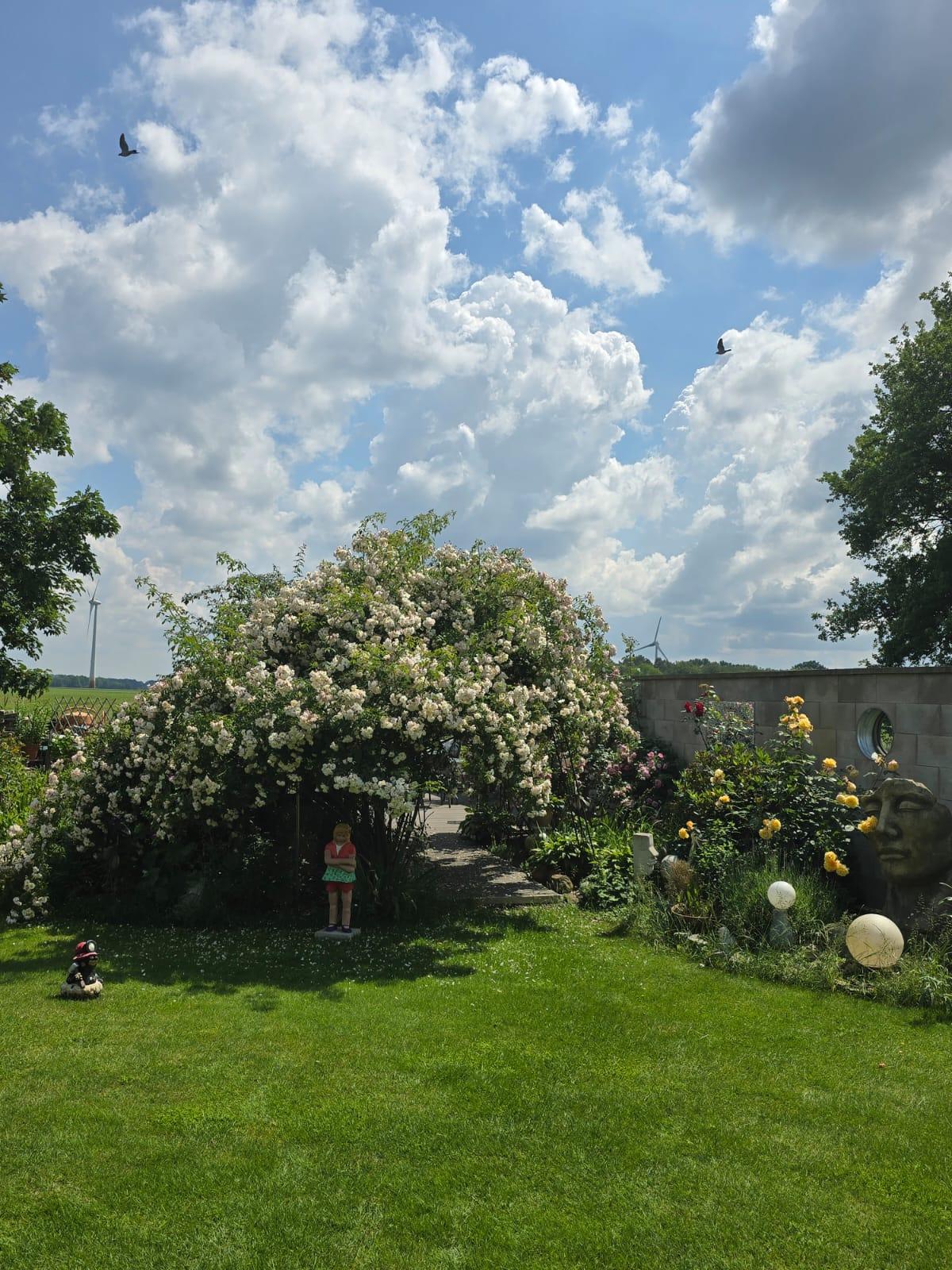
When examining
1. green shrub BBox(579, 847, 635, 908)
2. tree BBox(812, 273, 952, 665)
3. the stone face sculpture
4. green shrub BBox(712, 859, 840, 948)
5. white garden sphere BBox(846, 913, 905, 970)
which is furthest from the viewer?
tree BBox(812, 273, 952, 665)

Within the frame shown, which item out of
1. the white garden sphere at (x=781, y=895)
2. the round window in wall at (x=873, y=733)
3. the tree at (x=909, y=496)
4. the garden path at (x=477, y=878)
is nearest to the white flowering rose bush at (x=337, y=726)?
the garden path at (x=477, y=878)

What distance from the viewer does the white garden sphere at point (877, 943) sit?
661cm

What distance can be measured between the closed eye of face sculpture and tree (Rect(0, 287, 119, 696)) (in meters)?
11.0

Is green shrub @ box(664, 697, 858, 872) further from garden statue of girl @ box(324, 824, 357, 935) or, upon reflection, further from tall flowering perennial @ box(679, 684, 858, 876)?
garden statue of girl @ box(324, 824, 357, 935)

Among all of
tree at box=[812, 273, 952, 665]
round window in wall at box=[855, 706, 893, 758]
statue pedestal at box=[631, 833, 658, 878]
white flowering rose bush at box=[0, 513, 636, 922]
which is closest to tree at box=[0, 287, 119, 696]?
white flowering rose bush at box=[0, 513, 636, 922]

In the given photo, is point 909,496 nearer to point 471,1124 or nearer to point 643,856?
point 643,856

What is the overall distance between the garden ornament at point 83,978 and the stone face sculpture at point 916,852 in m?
6.42

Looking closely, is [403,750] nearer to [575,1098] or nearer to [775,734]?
[575,1098]

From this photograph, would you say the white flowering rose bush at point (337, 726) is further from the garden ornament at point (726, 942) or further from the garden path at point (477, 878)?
the garden ornament at point (726, 942)

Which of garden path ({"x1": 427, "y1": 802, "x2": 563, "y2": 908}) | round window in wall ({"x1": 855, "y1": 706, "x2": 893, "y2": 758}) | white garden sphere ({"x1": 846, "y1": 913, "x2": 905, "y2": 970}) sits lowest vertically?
garden path ({"x1": 427, "y1": 802, "x2": 563, "y2": 908})

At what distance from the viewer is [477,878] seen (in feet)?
37.5

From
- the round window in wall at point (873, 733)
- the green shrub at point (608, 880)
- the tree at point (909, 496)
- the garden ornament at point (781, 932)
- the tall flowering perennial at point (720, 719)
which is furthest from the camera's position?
the tree at point (909, 496)

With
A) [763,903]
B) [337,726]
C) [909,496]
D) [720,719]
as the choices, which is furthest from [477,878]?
[909,496]

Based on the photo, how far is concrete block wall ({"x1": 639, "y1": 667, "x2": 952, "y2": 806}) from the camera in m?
8.32
